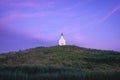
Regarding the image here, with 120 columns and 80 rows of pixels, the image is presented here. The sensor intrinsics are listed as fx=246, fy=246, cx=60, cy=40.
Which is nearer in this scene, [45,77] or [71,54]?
[45,77]

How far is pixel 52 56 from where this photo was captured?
1181 inches

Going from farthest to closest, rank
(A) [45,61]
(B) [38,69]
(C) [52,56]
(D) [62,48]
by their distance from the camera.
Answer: (D) [62,48] → (C) [52,56] → (A) [45,61] → (B) [38,69]

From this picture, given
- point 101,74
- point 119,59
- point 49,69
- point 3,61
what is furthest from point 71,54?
point 101,74

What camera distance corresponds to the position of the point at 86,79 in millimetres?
11297

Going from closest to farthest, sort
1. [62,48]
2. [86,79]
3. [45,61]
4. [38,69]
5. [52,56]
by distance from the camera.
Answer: [86,79] < [38,69] < [45,61] < [52,56] < [62,48]

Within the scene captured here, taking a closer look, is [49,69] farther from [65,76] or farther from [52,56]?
[52,56]

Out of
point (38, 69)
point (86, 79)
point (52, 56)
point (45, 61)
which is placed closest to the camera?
point (86, 79)

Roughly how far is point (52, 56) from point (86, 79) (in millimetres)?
18825

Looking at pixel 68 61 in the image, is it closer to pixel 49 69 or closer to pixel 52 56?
pixel 52 56

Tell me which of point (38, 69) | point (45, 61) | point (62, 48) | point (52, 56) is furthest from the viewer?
point (62, 48)

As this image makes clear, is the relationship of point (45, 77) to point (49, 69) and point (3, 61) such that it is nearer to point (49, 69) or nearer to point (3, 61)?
point (49, 69)

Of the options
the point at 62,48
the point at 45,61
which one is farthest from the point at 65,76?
the point at 62,48

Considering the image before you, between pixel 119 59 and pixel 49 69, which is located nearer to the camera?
pixel 49 69

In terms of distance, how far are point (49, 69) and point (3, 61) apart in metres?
12.7
